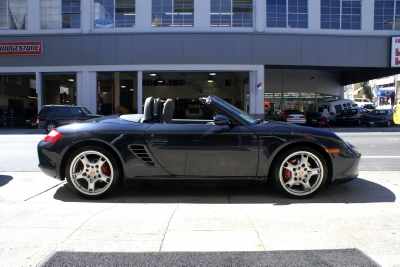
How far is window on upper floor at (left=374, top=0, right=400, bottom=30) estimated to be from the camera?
79.0ft

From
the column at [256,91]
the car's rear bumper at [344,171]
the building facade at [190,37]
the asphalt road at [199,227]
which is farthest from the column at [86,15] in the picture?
the car's rear bumper at [344,171]

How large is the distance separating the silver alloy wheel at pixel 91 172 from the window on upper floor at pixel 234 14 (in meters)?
20.3

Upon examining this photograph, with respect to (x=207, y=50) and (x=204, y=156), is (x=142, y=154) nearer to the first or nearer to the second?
(x=204, y=156)

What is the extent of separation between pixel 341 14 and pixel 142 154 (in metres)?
23.6

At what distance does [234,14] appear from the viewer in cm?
2331

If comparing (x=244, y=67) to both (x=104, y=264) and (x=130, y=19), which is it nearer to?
(x=130, y=19)

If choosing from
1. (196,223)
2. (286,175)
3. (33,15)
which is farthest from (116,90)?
(196,223)

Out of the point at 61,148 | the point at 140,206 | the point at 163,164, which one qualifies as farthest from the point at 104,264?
the point at 61,148

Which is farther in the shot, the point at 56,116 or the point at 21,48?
the point at 21,48

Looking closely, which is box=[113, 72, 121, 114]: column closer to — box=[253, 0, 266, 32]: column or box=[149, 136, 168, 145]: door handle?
box=[253, 0, 266, 32]: column

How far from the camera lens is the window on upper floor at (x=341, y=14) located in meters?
23.8

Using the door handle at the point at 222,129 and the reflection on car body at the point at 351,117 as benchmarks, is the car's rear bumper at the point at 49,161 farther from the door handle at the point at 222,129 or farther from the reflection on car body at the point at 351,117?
the reflection on car body at the point at 351,117

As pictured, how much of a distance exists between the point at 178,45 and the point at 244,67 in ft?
15.2

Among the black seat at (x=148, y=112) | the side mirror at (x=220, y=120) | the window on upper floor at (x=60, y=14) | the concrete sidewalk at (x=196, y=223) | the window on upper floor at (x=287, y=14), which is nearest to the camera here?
the concrete sidewalk at (x=196, y=223)
